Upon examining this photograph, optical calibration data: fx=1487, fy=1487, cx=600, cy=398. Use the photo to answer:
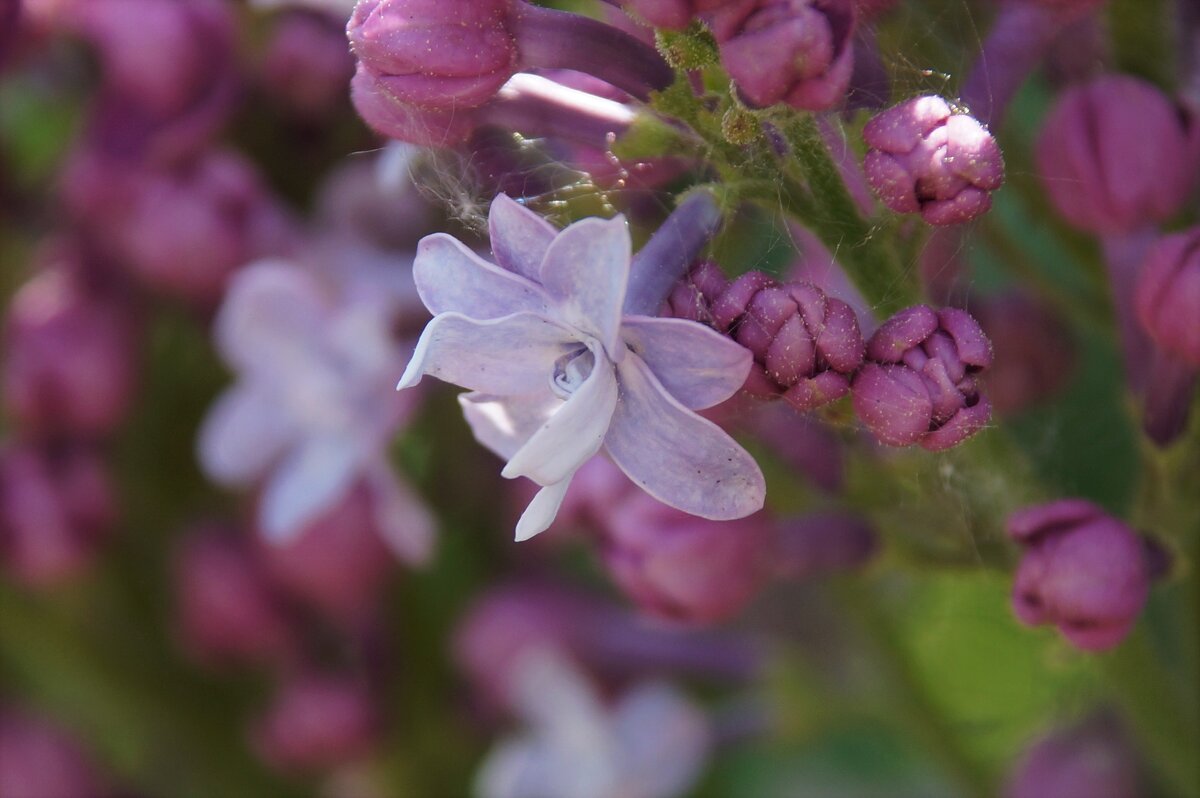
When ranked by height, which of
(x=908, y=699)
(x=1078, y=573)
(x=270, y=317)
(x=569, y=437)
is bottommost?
(x=908, y=699)

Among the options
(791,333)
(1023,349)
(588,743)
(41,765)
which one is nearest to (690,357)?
(791,333)

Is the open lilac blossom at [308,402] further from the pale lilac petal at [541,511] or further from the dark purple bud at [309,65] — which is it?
the pale lilac petal at [541,511]

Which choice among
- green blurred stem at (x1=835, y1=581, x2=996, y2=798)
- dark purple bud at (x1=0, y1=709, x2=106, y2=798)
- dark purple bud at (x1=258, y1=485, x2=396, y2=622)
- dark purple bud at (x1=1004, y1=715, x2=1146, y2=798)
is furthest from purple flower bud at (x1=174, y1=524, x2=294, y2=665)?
dark purple bud at (x1=1004, y1=715, x2=1146, y2=798)

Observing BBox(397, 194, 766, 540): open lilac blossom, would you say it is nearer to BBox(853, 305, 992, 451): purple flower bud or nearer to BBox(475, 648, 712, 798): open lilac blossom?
BBox(853, 305, 992, 451): purple flower bud

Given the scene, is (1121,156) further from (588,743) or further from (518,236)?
(588,743)

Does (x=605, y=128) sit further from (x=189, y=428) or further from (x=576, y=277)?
(x=189, y=428)
